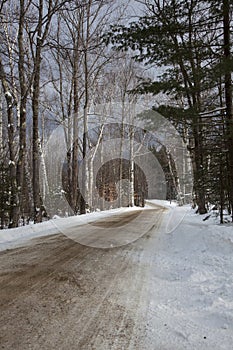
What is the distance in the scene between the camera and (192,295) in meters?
3.07

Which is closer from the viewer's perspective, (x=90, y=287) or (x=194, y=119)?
(x=90, y=287)

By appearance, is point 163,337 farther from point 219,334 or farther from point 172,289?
point 172,289

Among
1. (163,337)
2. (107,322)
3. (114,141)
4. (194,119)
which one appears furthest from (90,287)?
(114,141)

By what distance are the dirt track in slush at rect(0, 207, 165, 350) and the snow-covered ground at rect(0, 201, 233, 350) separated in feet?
0.49

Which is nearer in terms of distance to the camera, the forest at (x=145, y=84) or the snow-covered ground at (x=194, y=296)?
the snow-covered ground at (x=194, y=296)

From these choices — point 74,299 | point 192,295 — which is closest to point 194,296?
point 192,295

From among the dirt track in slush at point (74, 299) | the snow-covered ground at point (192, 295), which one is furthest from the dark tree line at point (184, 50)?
the dirt track in slush at point (74, 299)

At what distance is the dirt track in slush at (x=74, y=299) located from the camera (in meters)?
2.08

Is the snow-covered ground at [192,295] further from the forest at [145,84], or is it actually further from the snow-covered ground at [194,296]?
the forest at [145,84]

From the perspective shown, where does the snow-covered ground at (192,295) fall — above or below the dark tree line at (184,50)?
below

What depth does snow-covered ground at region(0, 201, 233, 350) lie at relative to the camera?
213 cm

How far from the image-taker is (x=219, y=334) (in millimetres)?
2172

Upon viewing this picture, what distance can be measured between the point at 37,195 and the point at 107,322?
9226mm

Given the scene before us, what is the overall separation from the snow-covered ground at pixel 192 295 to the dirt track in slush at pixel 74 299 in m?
0.15
